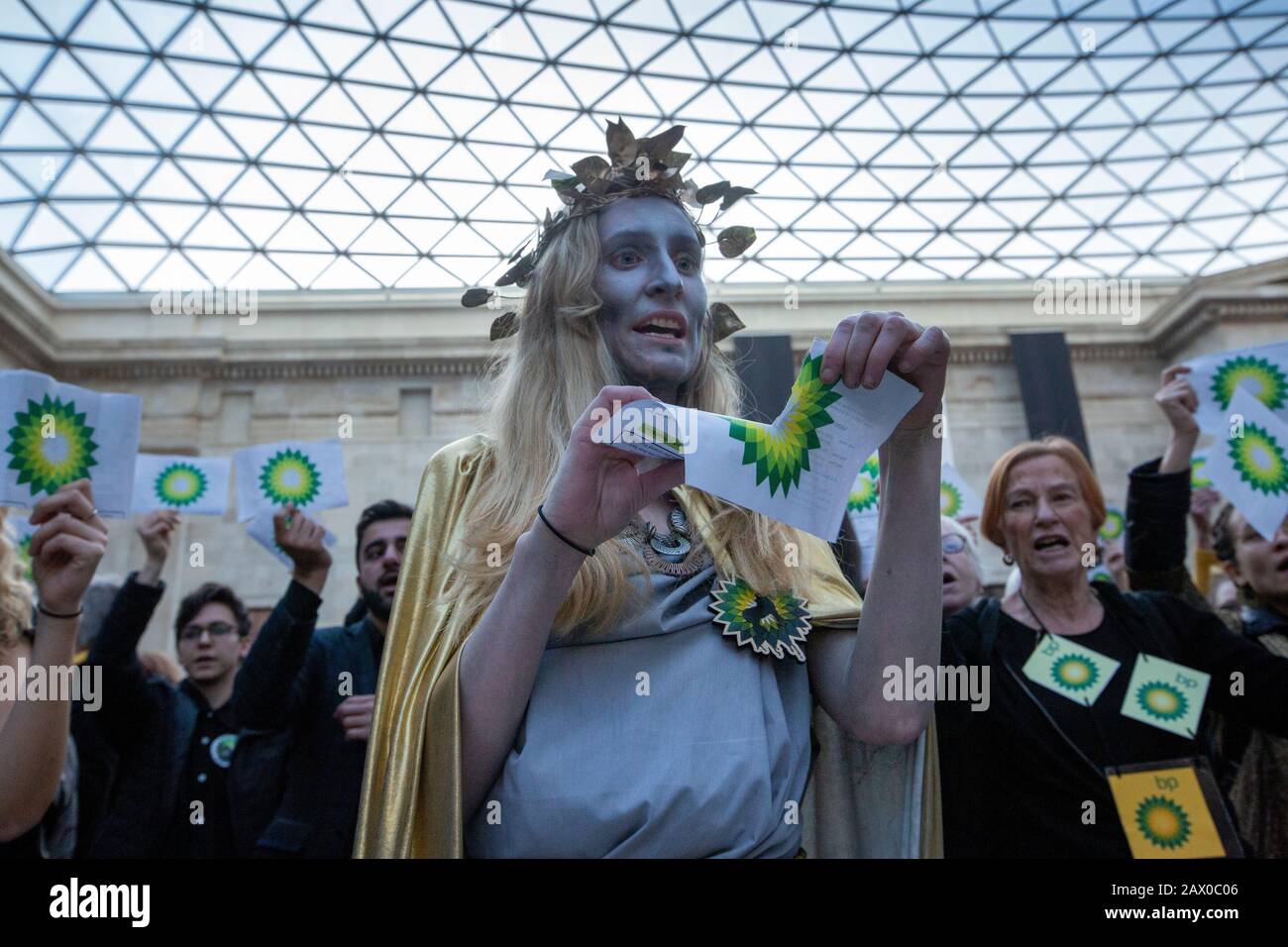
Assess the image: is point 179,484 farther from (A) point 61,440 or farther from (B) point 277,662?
(B) point 277,662

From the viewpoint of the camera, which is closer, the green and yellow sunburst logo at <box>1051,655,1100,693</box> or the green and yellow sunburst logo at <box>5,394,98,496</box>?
the green and yellow sunburst logo at <box>1051,655,1100,693</box>

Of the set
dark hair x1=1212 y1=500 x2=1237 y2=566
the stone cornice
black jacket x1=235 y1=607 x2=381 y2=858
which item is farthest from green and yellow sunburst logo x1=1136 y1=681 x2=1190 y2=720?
the stone cornice

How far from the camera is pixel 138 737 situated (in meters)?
5.42

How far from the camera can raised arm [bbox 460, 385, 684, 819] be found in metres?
1.83

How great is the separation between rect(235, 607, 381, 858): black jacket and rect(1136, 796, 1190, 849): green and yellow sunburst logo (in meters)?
3.29

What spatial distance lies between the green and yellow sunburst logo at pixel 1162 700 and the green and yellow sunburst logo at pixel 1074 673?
178 mm

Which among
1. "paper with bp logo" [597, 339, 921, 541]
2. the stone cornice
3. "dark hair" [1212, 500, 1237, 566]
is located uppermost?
the stone cornice

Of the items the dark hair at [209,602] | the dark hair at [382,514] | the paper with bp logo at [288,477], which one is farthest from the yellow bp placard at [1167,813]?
the paper with bp logo at [288,477]

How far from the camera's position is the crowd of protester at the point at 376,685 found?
3.22 m

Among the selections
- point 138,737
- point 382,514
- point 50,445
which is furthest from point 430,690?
point 138,737

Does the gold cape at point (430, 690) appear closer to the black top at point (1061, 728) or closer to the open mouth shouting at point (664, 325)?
the open mouth shouting at point (664, 325)

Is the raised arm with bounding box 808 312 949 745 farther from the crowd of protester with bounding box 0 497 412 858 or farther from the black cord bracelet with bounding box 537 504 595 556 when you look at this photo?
the crowd of protester with bounding box 0 497 412 858

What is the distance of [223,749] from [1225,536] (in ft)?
19.5

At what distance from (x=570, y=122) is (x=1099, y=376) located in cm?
1503
